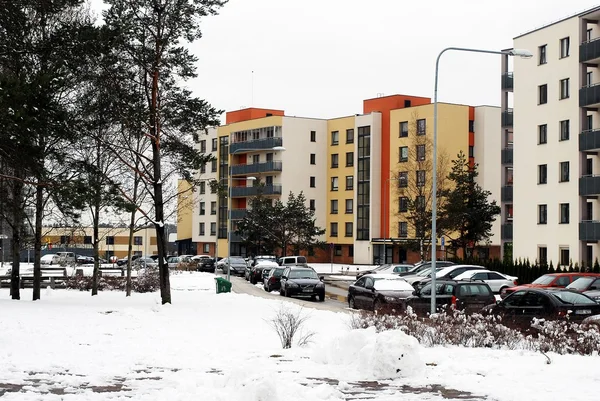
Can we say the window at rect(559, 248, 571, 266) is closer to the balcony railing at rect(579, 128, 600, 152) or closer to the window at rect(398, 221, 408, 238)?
the balcony railing at rect(579, 128, 600, 152)

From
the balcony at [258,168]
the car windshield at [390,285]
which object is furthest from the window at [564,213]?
the balcony at [258,168]

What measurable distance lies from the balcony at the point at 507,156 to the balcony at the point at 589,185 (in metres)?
20.7

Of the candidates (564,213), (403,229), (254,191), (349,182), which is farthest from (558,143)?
(254,191)

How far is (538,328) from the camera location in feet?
56.0

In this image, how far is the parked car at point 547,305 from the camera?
21469 millimetres

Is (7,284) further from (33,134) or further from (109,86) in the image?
(33,134)

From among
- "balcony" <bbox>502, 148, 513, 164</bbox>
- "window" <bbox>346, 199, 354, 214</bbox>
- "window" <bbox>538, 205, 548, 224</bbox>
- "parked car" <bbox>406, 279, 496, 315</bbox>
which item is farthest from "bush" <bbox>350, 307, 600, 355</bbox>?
"window" <bbox>346, 199, 354, 214</bbox>

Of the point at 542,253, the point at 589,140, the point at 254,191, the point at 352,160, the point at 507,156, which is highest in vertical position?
the point at 352,160

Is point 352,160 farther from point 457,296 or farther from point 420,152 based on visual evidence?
point 457,296

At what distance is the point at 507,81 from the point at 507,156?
6.54 m

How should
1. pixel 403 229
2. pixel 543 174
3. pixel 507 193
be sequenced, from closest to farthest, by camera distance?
pixel 543 174
pixel 507 193
pixel 403 229

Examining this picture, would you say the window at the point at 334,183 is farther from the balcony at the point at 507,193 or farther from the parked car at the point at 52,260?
the parked car at the point at 52,260

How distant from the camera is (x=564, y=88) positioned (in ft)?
167

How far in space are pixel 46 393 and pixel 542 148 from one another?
4570cm
